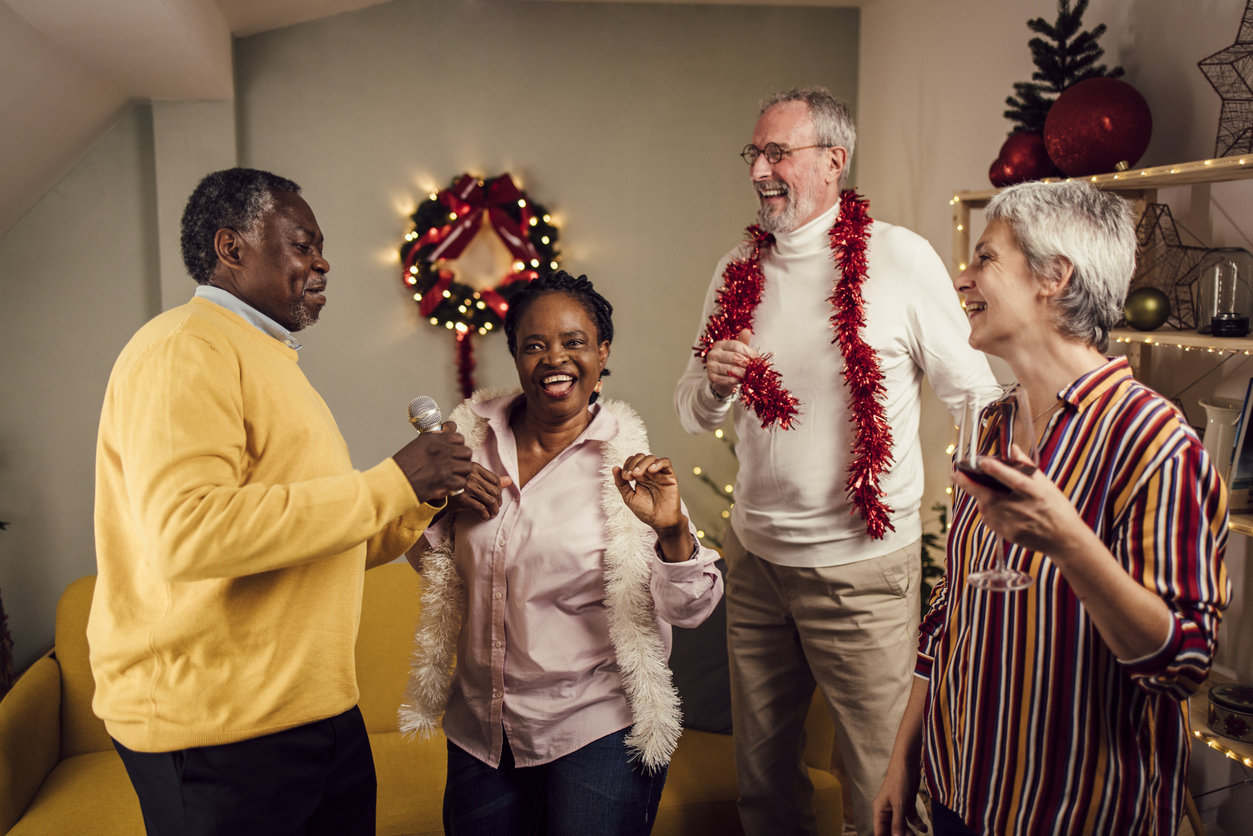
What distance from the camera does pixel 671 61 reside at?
3.66 meters

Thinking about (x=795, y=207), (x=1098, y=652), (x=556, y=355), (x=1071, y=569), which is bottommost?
(x=1098, y=652)

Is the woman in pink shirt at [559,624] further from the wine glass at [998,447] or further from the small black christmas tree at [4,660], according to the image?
the small black christmas tree at [4,660]

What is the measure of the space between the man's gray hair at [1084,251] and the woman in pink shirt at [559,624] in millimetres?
650

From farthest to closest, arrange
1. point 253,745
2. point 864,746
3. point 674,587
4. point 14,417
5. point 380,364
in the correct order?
point 380,364, point 14,417, point 864,746, point 674,587, point 253,745

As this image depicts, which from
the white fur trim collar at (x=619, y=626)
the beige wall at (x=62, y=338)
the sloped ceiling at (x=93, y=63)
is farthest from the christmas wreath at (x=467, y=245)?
the white fur trim collar at (x=619, y=626)

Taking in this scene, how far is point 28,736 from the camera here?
89.0 inches

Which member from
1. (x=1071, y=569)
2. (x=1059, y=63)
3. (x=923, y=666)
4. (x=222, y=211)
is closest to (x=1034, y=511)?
(x=1071, y=569)

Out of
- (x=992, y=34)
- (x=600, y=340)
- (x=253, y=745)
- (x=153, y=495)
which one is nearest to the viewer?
(x=153, y=495)

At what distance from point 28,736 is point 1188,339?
3.10m

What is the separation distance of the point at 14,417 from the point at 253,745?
104 inches

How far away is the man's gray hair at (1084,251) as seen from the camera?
3.62 feet

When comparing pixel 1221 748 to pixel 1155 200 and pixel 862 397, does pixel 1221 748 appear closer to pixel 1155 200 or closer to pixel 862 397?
pixel 862 397

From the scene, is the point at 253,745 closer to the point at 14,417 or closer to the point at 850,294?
the point at 850,294

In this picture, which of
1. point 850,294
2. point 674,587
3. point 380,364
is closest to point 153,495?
point 674,587
